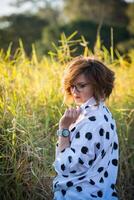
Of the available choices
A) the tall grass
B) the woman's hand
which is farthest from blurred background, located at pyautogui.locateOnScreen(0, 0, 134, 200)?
the woman's hand

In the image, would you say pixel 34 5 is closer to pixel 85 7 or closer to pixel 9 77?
pixel 85 7

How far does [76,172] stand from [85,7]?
29.9 metres

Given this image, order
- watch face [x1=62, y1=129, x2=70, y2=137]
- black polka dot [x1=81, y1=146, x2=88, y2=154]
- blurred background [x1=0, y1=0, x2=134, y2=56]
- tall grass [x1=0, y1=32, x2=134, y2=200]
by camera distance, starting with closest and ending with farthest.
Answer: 1. black polka dot [x1=81, y1=146, x2=88, y2=154]
2. watch face [x1=62, y1=129, x2=70, y2=137]
3. tall grass [x1=0, y1=32, x2=134, y2=200]
4. blurred background [x1=0, y1=0, x2=134, y2=56]

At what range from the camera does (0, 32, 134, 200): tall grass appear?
4.04 m

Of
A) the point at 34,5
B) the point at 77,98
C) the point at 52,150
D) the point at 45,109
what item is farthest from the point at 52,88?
the point at 34,5

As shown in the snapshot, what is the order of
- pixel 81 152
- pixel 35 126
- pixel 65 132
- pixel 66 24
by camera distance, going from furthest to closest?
pixel 66 24, pixel 35 126, pixel 65 132, pixel 81 152

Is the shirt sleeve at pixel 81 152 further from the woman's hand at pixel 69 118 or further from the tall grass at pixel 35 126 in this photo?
the tall grass at pixel 35 126

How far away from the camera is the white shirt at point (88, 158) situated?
2.99 metres

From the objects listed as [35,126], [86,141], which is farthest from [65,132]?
[35,126]

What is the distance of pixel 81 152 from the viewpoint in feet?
9.77

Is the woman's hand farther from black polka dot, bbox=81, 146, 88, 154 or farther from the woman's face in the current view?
black polka dot, bbox=81, 146, 88, 154

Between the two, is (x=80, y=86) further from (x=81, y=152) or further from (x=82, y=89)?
(x=81, y=152)

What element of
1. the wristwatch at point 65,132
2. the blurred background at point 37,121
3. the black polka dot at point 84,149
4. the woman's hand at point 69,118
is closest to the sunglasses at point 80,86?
the woman's hand at point 69,118

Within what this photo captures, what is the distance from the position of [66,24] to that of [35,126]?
1535 centimetres
